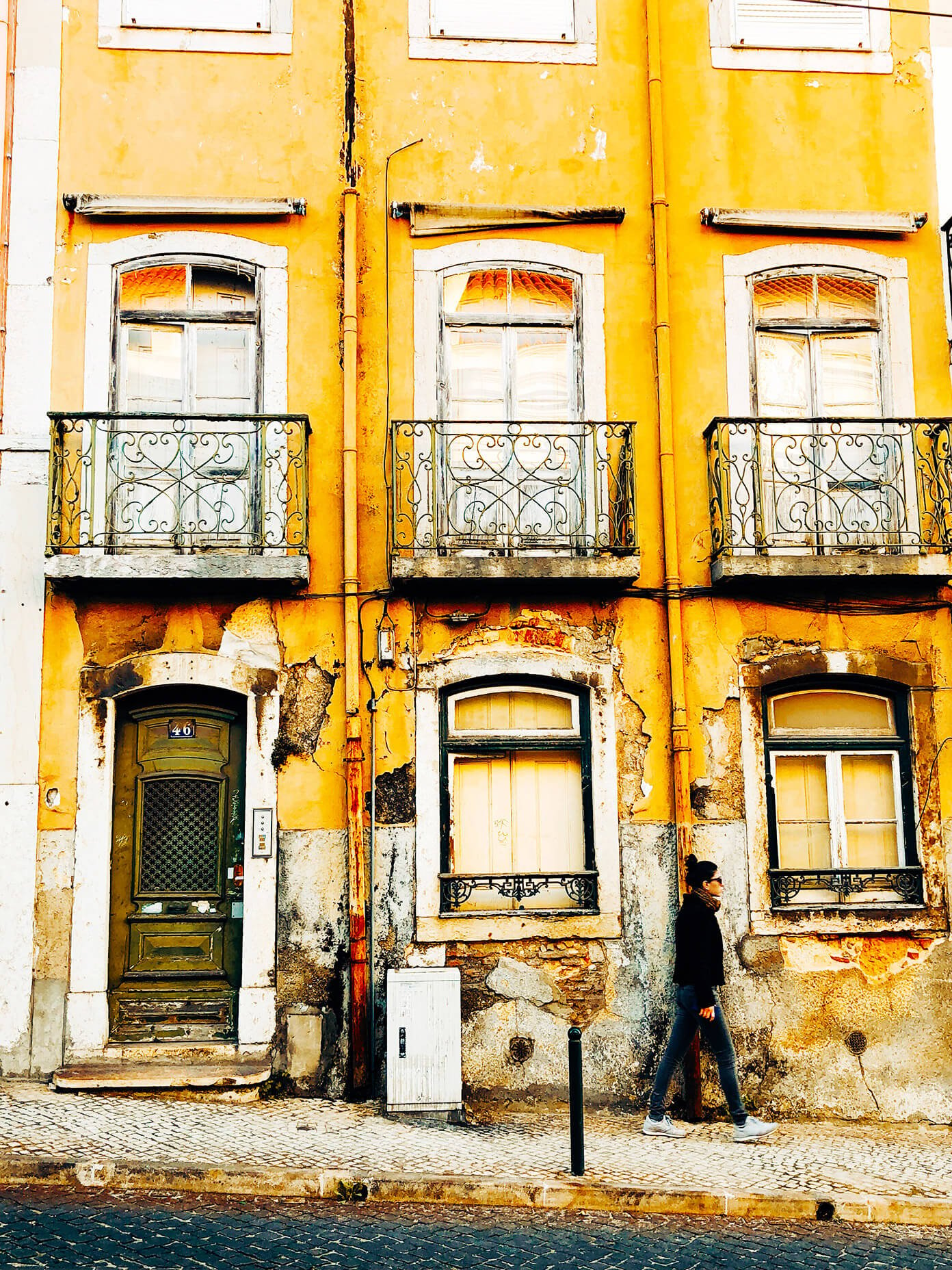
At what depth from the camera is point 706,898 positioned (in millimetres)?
8312

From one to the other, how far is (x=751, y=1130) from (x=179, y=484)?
6.07 meters

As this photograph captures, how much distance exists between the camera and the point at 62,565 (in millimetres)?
8875

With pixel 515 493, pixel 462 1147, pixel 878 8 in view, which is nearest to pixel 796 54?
pixel 878 8

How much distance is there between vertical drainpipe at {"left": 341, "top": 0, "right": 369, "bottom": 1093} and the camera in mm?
8876

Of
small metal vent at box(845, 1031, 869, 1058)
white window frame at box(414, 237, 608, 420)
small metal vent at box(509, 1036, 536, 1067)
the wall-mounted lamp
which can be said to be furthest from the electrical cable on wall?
small metal vent at box(509, 1036, 536, 1067)

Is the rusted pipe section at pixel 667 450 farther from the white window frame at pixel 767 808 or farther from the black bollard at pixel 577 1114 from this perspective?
the black bollard at pixel 577 1114

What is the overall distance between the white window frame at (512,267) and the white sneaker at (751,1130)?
17.2ft

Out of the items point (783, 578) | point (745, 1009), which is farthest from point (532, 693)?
point (745, 1009)

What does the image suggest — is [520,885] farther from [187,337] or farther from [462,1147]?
[187,337]

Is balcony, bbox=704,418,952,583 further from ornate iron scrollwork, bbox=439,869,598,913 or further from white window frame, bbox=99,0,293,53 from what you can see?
white window frame, bbox=99,0,293,53

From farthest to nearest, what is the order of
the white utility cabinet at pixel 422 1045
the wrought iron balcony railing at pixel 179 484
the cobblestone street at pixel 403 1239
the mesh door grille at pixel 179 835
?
1. the mesh door grille at pixel 179 835
2. the wrought iron balcony railing at pixel 179 484
3. the white utility cabinet at pixel 422 1045
4. the cobblestone street at pixel 403 1239

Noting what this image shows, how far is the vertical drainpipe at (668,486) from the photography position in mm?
9203

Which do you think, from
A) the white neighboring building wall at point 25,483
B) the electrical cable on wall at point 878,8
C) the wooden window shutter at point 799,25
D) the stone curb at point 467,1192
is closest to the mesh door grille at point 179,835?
the white neighboring building wall at point 25,483

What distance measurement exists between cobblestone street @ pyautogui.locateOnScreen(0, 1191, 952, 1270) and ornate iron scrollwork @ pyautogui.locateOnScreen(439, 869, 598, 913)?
8.81 feet
